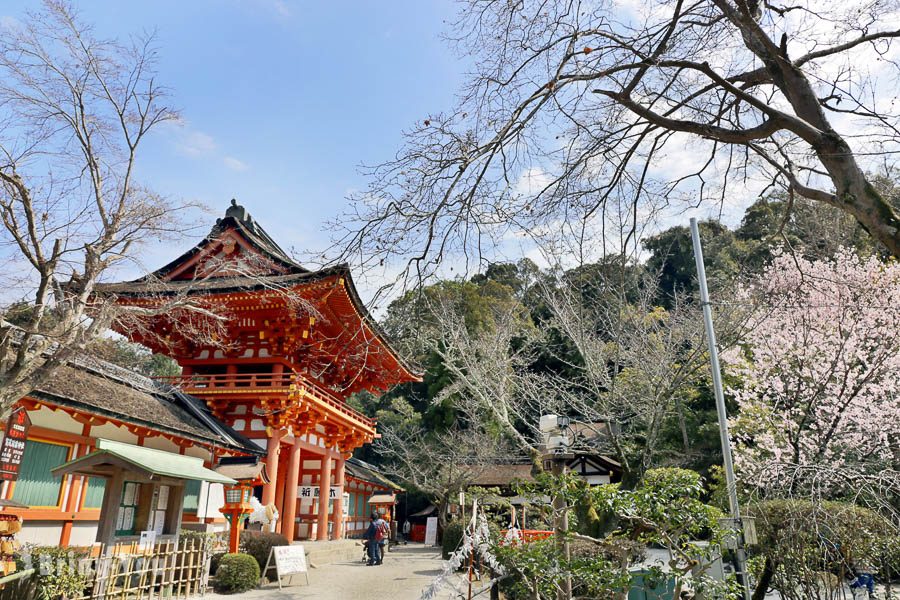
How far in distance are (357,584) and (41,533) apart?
18.2 feet

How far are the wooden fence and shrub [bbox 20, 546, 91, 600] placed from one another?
0.09 metres

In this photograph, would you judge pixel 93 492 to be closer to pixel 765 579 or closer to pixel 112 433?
pixel 112 433

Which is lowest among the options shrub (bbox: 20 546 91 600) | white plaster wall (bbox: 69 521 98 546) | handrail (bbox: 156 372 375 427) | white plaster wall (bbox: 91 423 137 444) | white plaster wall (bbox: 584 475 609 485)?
shrub (bbox: 20 546 91 600)

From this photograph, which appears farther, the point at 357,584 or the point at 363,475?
the point at 363,475

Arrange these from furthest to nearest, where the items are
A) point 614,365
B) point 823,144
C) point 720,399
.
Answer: point 614,365 < point 720,399 < point 823,144

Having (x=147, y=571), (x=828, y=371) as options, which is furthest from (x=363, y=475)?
(x=828, y=371)

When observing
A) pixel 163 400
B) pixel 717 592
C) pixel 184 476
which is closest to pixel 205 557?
pixel 184 476

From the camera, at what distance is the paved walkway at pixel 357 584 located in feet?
32.0

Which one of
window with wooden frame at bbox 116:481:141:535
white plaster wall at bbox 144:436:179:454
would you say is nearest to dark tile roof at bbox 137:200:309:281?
white plaster wall at bbox 144:436:179:454

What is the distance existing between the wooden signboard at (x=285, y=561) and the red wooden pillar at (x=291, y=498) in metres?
3.38

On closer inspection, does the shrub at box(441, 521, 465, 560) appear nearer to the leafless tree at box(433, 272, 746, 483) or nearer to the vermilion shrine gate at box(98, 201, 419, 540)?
the leafless tree at box(433, 272, 746, 483)

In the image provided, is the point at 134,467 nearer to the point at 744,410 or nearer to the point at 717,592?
the point at 717,592

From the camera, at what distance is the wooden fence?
7109 mm

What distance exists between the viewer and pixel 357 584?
11.3 m
